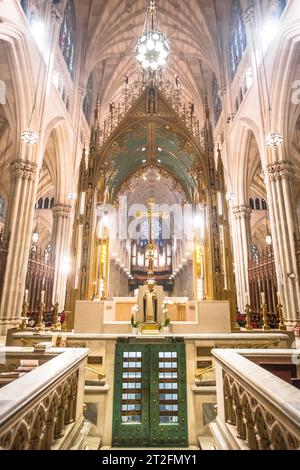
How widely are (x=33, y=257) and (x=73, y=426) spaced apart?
11.4 meters

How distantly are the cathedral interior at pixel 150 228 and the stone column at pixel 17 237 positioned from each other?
0.05m

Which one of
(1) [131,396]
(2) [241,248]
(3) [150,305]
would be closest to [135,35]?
(2) [241,248]

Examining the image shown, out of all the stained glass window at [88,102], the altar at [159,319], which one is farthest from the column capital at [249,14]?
the altar at [159,319]

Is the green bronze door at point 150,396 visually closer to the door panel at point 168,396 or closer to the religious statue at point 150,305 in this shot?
the door panel at point 168,396

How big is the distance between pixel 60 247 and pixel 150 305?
10359 millimetres

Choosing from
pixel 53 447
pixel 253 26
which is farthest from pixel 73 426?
pixel 253 26

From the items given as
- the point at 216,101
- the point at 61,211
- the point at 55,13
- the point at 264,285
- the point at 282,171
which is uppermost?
the point at 216,101

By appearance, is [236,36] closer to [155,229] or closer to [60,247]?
[60,247]

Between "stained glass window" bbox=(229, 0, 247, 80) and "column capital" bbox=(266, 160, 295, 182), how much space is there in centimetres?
845

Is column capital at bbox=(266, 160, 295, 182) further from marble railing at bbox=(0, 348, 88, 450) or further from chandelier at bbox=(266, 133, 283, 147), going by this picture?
marble railing at bbox=(0, 348, 88, 450)

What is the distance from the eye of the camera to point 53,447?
221 centimetres

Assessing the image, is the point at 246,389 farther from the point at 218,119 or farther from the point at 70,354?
the point at 218,119

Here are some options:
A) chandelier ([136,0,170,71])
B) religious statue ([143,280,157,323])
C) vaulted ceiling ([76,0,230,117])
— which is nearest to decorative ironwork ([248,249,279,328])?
religious statue ([143,280,157,323])

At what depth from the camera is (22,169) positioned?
1144cm
